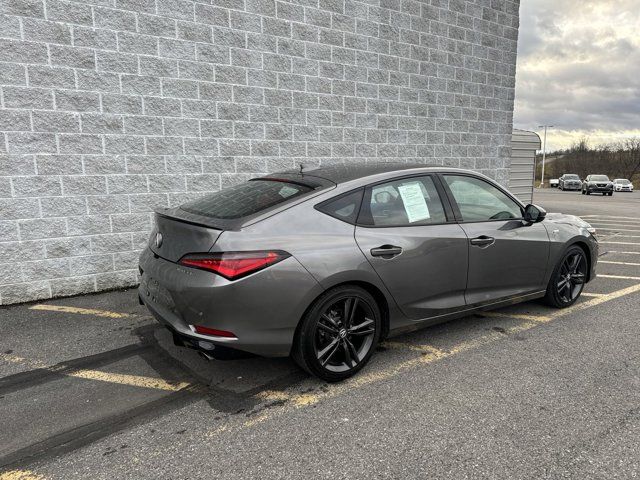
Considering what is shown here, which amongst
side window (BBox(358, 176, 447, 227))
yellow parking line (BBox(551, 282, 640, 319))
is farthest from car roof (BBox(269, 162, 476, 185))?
Answer: yellow parking line (BBox(551, 282, 640, 319))

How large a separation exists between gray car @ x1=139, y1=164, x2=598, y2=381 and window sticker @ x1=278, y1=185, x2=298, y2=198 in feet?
0.06

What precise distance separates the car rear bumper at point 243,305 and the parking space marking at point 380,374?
325 millimetres

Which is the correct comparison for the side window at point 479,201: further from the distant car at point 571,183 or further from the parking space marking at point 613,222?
the distant car at point 571,183

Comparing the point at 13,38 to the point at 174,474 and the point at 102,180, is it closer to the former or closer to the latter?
the point at 102,180

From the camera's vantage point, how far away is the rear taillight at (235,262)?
2.89m

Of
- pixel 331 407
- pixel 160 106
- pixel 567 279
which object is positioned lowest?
pixel 331 407

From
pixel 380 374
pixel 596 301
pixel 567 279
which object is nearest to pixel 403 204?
pixel 380 374

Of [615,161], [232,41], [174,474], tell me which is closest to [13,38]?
[232,41]

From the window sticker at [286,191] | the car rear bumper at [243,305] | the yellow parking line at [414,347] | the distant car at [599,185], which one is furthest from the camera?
the distant car at [599,185]

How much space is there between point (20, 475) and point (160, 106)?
4357 millimetres

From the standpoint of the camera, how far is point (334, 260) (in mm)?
3174

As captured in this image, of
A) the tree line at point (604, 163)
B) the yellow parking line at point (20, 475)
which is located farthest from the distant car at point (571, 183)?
the yellow parking line at point (20, 475)

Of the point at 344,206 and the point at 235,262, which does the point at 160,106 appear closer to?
the point at 344,206

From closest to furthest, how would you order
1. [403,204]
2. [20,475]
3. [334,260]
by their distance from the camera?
[20,475] < [334,260] < [403,204]
